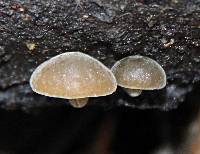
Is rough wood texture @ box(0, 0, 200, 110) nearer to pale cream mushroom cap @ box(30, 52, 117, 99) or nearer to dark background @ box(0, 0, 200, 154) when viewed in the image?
dark background @ box(0, 0, 200, 154)

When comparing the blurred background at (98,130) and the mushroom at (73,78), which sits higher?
the mushroom at (73,78)

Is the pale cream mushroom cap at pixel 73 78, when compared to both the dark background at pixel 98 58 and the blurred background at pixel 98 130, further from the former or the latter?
the blurred background at pixel 98 130

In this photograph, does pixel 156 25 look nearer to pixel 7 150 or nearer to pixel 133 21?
pixel 133 21

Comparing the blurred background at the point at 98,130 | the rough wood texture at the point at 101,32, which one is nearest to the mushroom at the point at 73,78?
the rough wood texture at the point at 101,32

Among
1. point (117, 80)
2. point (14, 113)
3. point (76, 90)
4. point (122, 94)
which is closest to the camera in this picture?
point (76, 90)

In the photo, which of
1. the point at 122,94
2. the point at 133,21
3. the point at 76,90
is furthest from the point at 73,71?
the point at 122,94

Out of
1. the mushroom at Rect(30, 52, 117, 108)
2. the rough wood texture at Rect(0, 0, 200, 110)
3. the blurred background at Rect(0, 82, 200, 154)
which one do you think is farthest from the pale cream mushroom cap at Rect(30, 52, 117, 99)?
the blurred background at Rect(0, 82, 200, 154)

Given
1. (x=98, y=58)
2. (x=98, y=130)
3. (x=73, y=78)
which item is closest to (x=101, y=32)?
(x=98, y=58)
